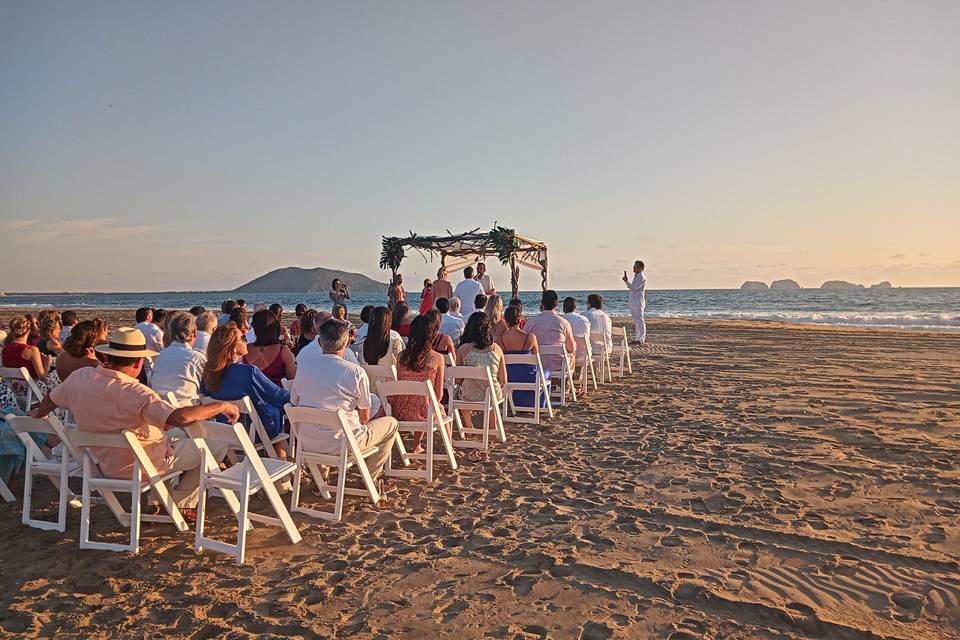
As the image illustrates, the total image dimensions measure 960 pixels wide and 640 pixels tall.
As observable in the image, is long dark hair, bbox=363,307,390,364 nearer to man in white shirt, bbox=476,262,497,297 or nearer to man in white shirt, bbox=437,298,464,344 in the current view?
man in white shirt, bbox=437,298,464,344

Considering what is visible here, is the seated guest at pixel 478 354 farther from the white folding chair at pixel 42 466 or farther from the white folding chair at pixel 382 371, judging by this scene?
the white folding chair at pixel 42 466

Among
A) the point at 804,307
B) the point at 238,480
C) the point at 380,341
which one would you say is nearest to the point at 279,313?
the point at 380,341

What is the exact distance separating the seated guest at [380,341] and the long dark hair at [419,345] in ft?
1.89

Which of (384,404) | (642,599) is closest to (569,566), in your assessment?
(642,599)

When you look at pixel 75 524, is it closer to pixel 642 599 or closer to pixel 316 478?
pixel 316 478

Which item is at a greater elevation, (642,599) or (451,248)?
(451,248)

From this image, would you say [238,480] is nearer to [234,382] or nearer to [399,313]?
Result: [234,382]

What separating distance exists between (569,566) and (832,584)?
1257 mm

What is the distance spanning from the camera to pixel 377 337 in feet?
18.6

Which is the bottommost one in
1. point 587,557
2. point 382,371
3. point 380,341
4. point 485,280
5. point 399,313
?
point 587,557

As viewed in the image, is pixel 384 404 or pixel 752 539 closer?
pixel 752 539

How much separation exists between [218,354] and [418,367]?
155 cm

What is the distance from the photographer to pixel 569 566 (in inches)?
127

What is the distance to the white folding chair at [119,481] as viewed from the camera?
132 inches
